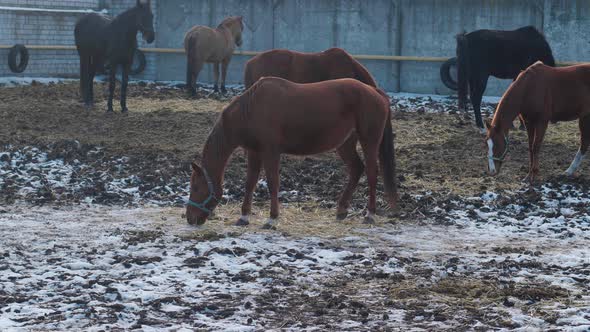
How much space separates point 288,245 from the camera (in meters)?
7.60

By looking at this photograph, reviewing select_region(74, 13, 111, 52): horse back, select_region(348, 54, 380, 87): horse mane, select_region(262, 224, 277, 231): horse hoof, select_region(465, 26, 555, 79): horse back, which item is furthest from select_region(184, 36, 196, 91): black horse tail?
select_region(262, 224, 277, 231): horse hoof

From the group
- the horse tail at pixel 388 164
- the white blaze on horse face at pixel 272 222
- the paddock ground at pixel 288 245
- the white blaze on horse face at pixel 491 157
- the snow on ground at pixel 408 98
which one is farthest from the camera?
the snow on ground at pixel 408 98

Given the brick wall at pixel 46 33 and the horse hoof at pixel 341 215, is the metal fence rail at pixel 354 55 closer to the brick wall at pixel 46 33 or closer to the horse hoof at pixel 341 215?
the brick wall at pixel 46 33

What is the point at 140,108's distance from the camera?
1666 cm

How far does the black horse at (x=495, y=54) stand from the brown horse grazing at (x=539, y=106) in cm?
396

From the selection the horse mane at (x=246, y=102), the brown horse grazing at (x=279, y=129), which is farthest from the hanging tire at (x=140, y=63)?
the horse mane at (x=246, y=102)

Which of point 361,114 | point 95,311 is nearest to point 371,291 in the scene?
point 95,311

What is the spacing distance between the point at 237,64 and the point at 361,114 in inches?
629

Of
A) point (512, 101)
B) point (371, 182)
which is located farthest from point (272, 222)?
point (512, 101)

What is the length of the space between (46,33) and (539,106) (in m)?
16.8

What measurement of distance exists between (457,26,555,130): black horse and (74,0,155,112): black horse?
5.58 meters

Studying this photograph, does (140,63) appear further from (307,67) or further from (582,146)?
(582,146)

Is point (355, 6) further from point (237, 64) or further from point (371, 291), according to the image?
point (371, 291)

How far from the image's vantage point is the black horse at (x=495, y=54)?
14.8 m
